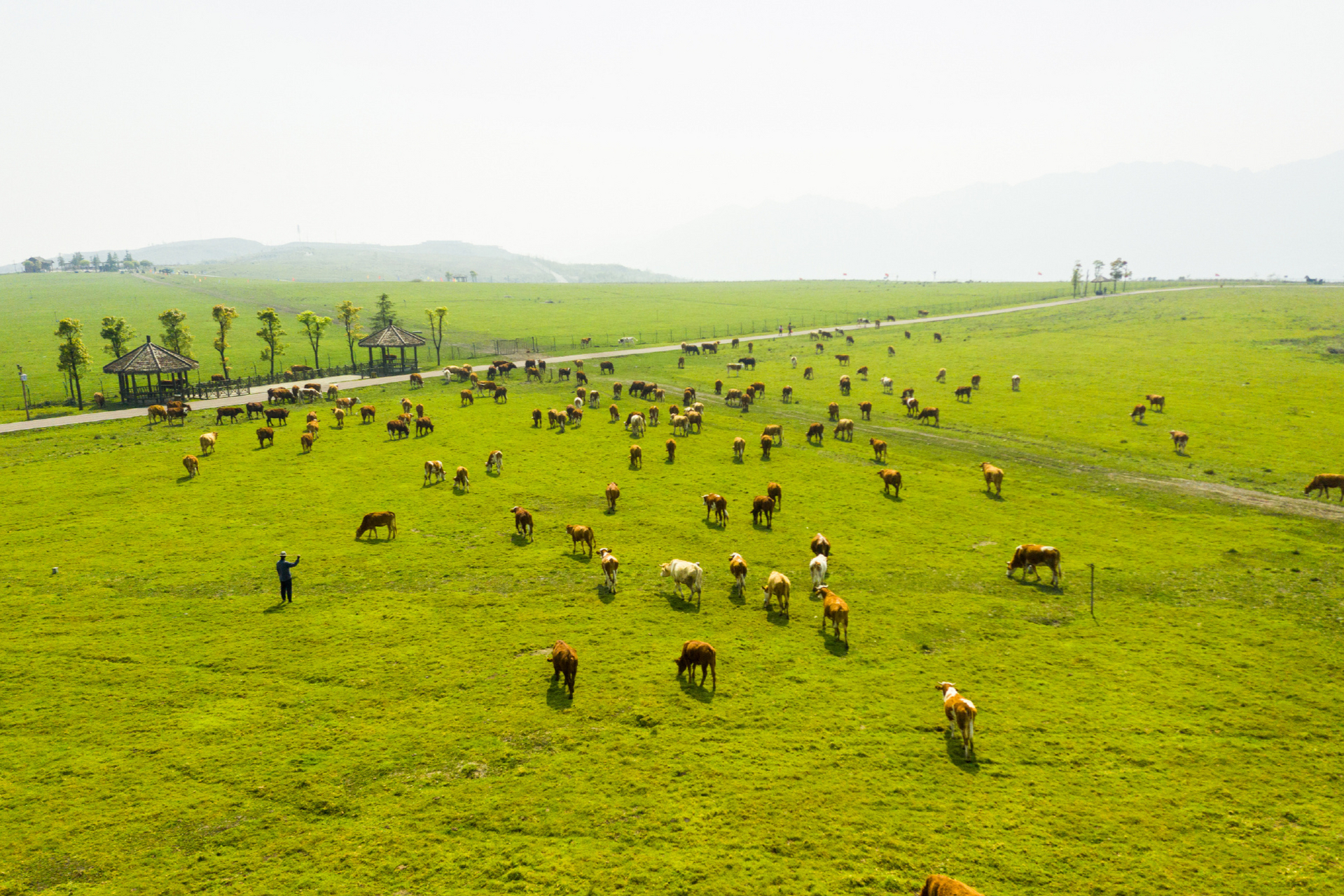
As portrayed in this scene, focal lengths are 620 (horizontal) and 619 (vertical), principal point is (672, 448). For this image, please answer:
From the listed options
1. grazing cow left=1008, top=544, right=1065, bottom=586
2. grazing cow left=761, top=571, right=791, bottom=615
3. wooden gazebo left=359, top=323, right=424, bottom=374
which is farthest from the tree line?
grazing cow left=1008, top=544, right=1065, bottom=586

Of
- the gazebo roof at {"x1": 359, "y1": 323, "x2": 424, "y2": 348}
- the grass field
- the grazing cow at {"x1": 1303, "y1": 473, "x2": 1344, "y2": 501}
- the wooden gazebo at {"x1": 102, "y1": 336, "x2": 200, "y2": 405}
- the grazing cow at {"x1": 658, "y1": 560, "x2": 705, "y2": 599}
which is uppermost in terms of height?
the gazebo roof at {"x1": 359, "y1": 323, "x2": 424, "y2": 348}

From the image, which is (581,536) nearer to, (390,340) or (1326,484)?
(1326,484)

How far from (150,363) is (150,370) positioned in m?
1.14

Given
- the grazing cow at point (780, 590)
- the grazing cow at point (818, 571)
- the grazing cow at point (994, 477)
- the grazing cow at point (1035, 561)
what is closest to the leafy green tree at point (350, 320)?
the grazing cow at point (818, 571)

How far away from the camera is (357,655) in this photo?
61.6ft

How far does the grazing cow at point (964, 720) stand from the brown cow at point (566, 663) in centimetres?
991

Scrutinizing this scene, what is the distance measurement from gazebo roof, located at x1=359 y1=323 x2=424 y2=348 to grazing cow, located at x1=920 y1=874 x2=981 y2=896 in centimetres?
7557

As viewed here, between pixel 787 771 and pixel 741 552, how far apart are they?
12.5 meters

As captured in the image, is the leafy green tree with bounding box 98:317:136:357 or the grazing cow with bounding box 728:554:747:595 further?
the leafy green tree with bounding box 98:317:136:357

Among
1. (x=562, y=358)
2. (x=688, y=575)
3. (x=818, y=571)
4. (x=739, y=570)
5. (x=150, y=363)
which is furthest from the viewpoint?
(x=562, y=358)

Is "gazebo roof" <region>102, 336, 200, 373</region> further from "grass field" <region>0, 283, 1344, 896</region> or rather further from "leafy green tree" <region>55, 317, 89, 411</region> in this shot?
"grass field" <region>0, 283, 1344, 896</region>

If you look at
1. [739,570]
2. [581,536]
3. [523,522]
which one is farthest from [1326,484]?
[523,522]

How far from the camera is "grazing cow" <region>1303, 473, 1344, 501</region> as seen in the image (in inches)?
1312

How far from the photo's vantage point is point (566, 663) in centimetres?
1725
